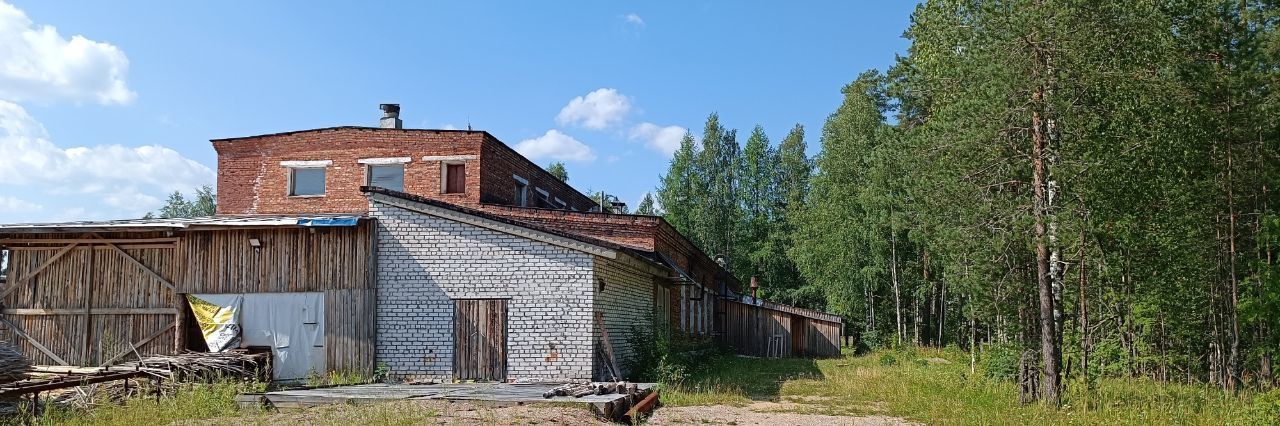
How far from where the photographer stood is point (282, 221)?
16703 millimetres

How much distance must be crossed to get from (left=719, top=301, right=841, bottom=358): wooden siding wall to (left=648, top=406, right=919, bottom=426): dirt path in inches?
725

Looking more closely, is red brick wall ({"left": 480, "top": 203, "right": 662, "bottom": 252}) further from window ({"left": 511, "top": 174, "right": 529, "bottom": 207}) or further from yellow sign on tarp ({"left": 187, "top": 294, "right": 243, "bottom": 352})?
yellow sign on tarp ({"left": 187, "top": 294, "right": 243, "bottom": 352})

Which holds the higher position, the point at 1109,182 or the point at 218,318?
the point at 1109,182

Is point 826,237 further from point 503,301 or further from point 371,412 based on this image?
point 371,412

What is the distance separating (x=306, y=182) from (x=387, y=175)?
271cm

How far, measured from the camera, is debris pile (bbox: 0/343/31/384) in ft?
43.1

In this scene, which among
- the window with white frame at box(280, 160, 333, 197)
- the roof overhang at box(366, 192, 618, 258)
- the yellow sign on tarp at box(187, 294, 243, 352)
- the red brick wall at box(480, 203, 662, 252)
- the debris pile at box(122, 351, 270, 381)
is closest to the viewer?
the debris pile at box(122, 351, 270, 381)

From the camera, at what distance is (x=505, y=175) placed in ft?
91.0

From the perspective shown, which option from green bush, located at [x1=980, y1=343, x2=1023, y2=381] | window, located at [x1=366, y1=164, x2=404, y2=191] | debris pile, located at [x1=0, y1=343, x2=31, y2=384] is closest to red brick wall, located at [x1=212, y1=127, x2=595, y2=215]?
window, located at [x1=366, y1=164, x2=404, y2=191]

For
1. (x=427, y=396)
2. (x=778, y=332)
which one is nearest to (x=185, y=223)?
(x=427, y=396)

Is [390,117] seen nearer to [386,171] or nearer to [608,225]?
[386,171]

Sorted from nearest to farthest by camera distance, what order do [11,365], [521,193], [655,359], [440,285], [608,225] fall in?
[11,365] < [440,285] < [655,359] < [608,225] < [521,193]

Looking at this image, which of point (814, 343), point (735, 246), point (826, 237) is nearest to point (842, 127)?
point (826, 237)

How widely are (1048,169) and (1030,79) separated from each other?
1.39 meters
